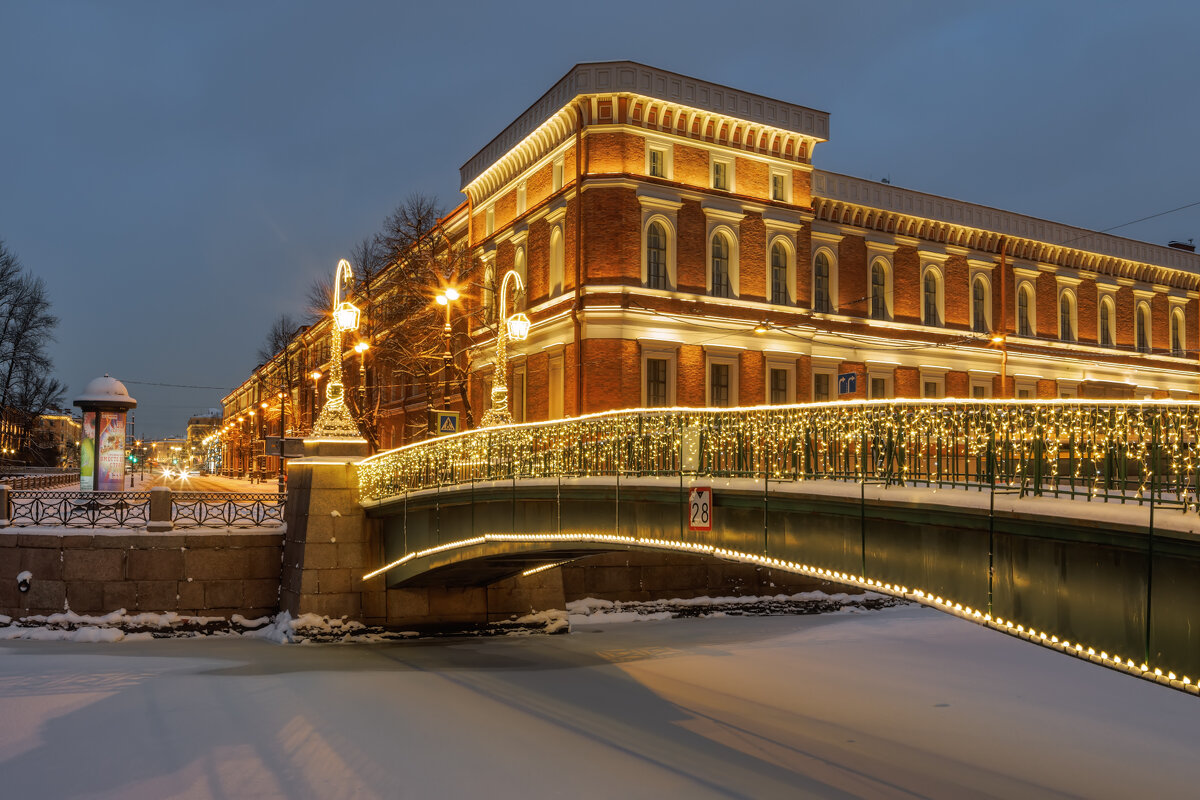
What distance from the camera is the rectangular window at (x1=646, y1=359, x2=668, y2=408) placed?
100 feet

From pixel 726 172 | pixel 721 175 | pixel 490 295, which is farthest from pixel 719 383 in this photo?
pixel 490 295

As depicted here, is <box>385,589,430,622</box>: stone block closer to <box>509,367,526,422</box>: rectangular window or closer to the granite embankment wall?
the granite embankment wall

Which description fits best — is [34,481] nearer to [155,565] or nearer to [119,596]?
[119,596]

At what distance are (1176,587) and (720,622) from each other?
18331 mm

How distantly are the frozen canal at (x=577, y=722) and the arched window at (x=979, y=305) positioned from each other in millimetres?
20076

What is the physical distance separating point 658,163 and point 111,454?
1937cm

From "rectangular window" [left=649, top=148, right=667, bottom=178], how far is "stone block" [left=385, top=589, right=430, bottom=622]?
15.4 meters

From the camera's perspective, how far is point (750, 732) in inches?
603

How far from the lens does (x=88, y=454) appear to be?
30672 millimetres

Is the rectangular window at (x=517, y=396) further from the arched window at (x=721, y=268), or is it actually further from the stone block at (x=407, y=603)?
the stone block at (x=407, y=603)

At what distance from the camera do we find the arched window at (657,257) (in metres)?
31.0

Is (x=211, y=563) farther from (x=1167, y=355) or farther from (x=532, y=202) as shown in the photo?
(x=1167, y=355)

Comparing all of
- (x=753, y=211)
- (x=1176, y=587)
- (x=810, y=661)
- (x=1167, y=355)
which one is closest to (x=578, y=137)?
(x=753, y=211)

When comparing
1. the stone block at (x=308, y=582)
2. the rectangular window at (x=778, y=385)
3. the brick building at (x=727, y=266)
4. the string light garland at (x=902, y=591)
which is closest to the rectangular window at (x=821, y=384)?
the brick building at (x=727, y=266)
